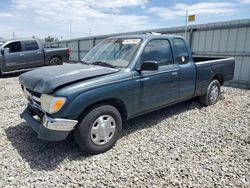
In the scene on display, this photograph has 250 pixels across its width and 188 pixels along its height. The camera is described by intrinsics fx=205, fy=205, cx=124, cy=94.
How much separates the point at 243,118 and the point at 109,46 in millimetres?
3436

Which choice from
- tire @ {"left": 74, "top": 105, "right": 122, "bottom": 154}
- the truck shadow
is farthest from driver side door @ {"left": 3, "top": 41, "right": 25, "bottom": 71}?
tire @ {"left": 74, "top": 105, "right": 122, "bottom": 154}

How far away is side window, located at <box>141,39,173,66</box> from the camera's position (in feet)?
12.4

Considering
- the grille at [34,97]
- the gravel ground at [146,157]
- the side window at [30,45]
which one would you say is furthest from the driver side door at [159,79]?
the side window at [30,45]

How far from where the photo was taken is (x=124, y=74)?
11.0 feet

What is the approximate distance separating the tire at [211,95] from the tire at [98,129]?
291cm

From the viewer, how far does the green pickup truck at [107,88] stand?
2826 mm

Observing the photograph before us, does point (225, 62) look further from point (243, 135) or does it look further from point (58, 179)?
point (58, 179)

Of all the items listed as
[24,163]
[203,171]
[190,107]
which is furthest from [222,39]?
[24,163]

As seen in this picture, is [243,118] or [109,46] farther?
[243,118]

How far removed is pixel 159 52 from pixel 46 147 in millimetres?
2679

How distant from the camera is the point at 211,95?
5449 millimetres

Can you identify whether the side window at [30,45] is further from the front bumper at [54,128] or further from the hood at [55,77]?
the front bumper at [54,128]

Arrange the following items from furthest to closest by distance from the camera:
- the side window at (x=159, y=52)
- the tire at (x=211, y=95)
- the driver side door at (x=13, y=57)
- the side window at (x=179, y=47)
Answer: the driver side door at (x=13, y=57) → the tire at (x=211, y=95) → the side window at (x=179, y=47) → the side window at (x=159, y=52)

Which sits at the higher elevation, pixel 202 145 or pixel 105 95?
pixel 105 95
